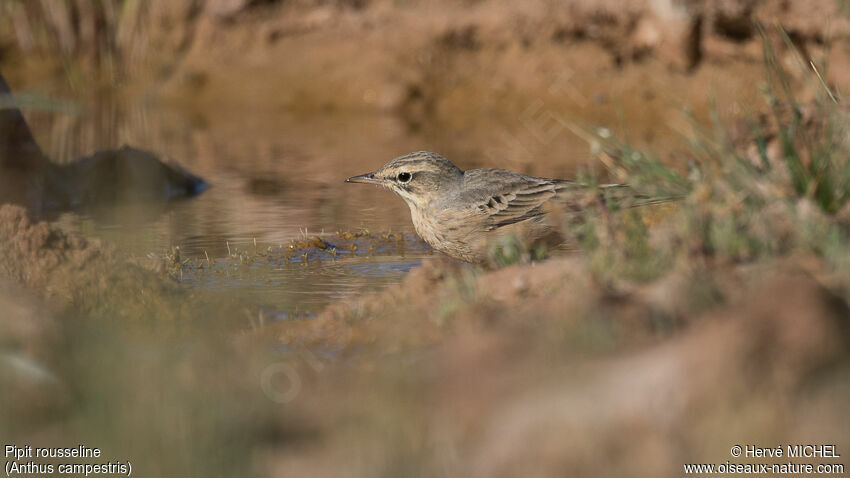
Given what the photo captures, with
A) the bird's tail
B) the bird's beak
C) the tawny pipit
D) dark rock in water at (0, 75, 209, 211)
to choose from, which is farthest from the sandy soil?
dark rock in water at (0, 75, 209, 211)

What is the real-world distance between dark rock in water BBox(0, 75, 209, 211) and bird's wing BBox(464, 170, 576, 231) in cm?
439

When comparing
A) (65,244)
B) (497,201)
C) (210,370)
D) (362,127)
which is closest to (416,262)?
(497,201)

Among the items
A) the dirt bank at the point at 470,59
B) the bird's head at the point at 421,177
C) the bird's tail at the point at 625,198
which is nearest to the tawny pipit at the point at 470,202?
the bird's head at the point at 421,177

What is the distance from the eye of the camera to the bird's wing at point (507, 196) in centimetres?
702

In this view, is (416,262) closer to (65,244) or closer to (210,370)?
(65,244)

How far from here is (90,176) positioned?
34.8ft

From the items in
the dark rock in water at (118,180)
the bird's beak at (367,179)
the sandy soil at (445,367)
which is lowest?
the sandy soil at (445,367)

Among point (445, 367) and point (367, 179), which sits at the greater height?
point (367, 179)

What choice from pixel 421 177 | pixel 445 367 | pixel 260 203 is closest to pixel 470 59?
pixel 260 203

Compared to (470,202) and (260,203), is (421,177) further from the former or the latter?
(260,203)

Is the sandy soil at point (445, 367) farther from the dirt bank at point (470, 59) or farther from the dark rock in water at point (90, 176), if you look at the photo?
the dirt bank at point (470, 59)

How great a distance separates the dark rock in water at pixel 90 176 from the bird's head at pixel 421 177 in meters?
3.78

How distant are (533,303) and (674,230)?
26.0 inches

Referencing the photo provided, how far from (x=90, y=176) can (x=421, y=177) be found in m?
4.69
